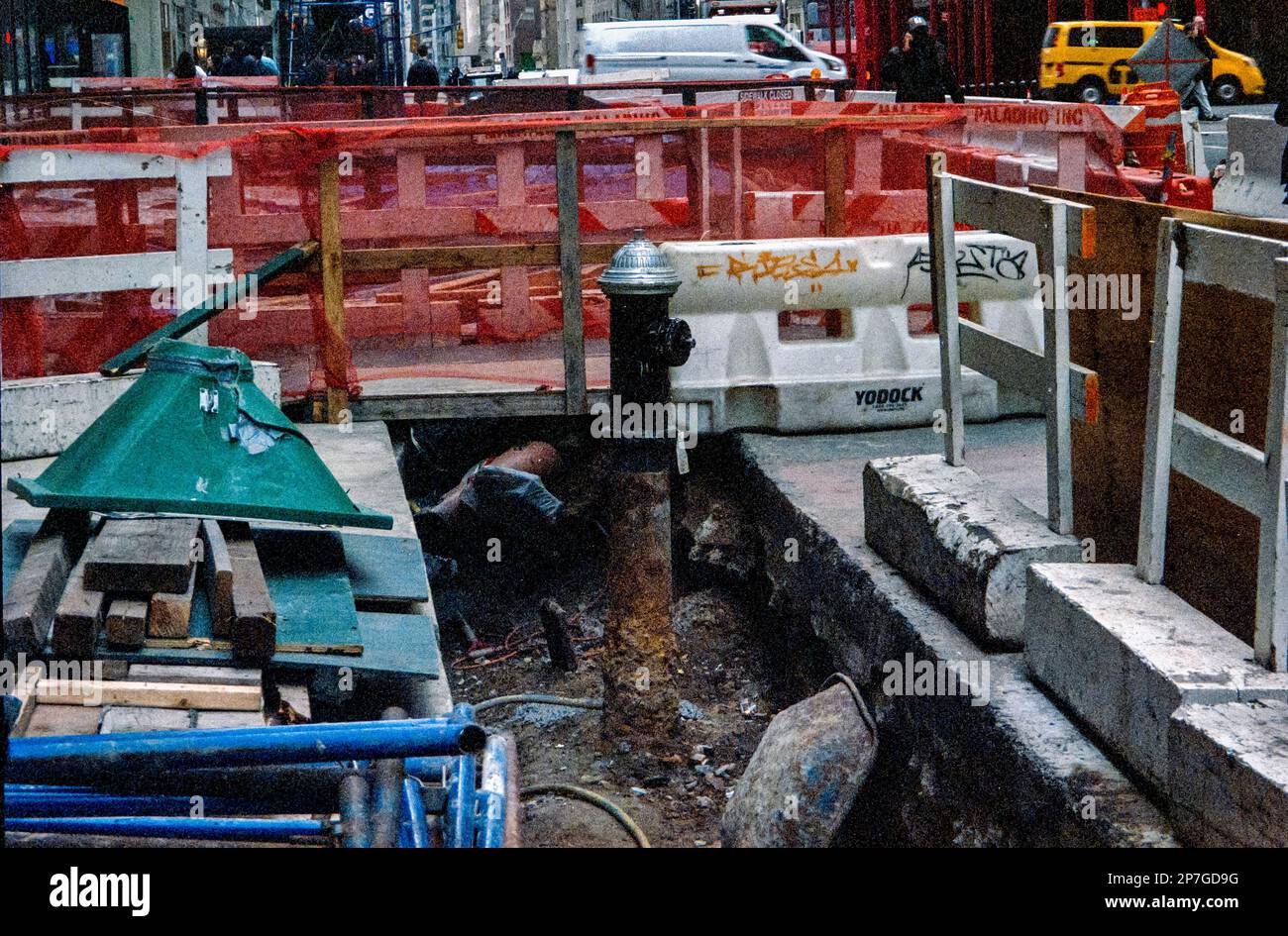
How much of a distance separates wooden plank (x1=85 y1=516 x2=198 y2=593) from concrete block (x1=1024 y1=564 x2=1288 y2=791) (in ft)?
8.07

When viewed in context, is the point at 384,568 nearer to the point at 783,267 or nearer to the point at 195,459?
the point at 195,459

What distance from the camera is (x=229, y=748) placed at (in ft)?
11.4

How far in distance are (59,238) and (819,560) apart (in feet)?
14.2

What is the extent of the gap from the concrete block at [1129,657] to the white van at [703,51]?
26889mm

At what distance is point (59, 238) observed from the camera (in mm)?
7758

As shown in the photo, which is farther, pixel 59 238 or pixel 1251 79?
pixel 1251 79

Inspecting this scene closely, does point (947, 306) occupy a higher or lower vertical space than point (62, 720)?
higher

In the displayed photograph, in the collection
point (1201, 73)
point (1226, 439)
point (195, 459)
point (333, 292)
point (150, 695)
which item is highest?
point (1201, 73)

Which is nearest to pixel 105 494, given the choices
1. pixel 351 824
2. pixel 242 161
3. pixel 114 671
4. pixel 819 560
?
pixel 114 671

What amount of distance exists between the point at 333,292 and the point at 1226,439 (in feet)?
16.9

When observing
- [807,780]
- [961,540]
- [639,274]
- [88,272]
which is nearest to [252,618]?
[807,780]

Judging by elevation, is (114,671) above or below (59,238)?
below

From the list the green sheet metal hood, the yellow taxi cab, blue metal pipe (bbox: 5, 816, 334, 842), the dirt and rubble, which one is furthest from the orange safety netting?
the yellow taxi cab
